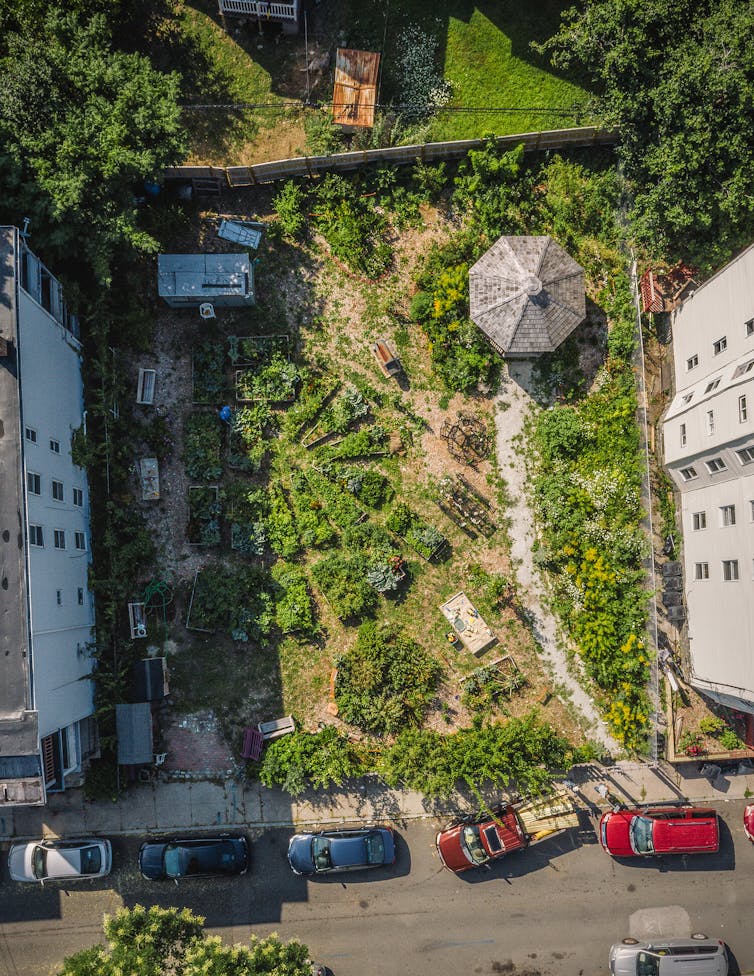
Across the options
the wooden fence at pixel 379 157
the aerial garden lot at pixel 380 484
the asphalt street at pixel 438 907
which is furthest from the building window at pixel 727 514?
the wooden fence at pixel 379 157

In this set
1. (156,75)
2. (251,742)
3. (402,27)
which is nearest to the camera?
(156,75)

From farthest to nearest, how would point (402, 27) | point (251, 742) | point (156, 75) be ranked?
1. point (402, 27)
2. point (251, 742)
3. point (156, 75)

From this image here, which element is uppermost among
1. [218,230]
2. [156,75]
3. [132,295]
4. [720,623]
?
[156,75]

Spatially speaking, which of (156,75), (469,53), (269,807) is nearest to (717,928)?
(269,807)

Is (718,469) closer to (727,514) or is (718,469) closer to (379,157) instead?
(727,514)

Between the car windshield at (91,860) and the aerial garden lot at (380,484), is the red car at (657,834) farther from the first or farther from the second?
the car windshield at (91,860)

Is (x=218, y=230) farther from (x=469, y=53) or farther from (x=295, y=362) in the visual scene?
(x=469, y=53)

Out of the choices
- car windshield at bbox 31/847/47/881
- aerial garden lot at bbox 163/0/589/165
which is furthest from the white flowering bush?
car windshield at bbox 31/847/47/881
